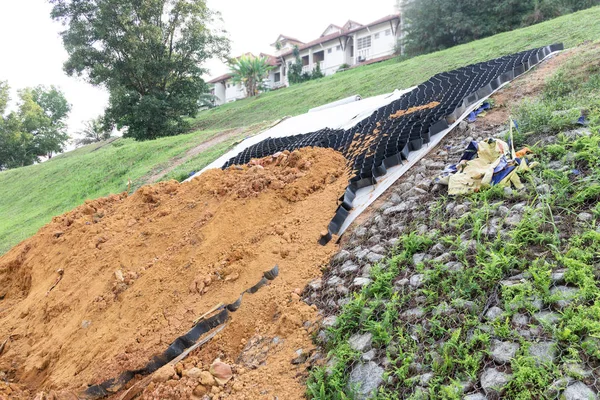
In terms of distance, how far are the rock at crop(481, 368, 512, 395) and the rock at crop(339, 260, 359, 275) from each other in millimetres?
1134

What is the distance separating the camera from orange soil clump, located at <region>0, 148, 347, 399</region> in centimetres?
270

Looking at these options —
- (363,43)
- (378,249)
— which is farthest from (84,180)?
(363,43)

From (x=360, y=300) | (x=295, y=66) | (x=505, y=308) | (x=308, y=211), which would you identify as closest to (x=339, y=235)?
(x=308, y=211)

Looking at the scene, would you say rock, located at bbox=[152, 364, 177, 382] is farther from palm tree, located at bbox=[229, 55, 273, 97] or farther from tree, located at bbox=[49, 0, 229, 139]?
palm tree, located at bbox=[229, 55, 273, 97]

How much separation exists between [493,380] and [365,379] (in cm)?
61

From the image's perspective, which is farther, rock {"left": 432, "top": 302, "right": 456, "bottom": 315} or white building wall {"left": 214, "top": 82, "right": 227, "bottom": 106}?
white building wall {"left": 214, "top": 82, "right": 227, "bottom": 106}

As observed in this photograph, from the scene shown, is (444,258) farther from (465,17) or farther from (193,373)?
(465,17)

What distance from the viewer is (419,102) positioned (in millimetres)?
5398

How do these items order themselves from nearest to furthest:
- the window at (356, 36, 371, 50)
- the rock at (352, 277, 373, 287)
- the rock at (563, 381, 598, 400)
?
the rock at (563, 381, 598, 400) → the rock at (352, 277, 373, 287) → the window at (356, 36, 371, 50)

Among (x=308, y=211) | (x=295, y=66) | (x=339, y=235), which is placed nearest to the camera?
(x=339, y=235)

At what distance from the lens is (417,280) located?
238 centimetres

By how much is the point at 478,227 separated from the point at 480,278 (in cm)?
41

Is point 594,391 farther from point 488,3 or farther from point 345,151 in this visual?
point 488,3

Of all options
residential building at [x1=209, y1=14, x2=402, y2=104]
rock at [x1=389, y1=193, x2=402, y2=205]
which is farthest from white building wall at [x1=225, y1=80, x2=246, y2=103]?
rock at [x1=389, y1=193, x2=402, y2=205]
